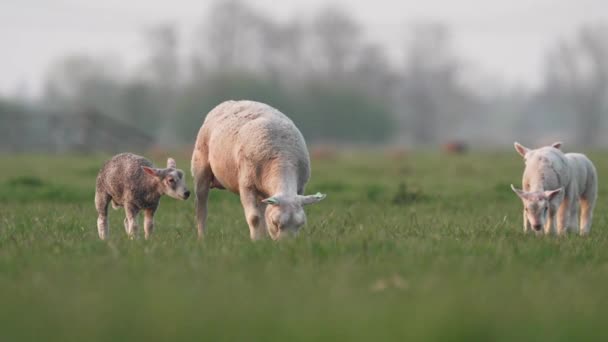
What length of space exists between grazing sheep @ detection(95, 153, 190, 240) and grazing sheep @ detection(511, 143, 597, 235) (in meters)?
3.58

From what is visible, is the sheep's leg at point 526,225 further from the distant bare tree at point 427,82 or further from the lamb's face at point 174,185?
the distant bare tree at point 427,82

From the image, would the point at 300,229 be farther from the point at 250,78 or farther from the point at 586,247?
the point at 250,78

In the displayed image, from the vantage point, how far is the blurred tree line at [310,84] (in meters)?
67.8

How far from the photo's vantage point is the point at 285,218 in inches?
287

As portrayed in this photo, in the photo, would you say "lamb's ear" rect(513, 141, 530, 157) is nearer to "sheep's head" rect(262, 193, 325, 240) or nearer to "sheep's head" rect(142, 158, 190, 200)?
"sheep's head" rect(262, 193, 325, 240)

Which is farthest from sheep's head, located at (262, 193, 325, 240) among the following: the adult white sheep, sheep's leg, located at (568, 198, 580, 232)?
sheep's leg, located at (568, 198, 580, 232)

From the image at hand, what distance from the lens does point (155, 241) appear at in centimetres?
712

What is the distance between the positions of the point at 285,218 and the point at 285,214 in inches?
1.7

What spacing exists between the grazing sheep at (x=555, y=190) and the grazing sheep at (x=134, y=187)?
3.58 metres

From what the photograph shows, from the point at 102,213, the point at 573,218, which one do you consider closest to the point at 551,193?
the point at 573,218

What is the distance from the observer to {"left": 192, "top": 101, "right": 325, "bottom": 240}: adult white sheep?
748 centimetres

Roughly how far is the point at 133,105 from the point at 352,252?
62.1 metres

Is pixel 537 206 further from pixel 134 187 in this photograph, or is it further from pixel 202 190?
pixel 134 187

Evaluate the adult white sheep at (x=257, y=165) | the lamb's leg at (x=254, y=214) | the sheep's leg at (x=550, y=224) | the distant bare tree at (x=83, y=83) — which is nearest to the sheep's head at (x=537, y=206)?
the sheep's leg at (x=550, y=224)
